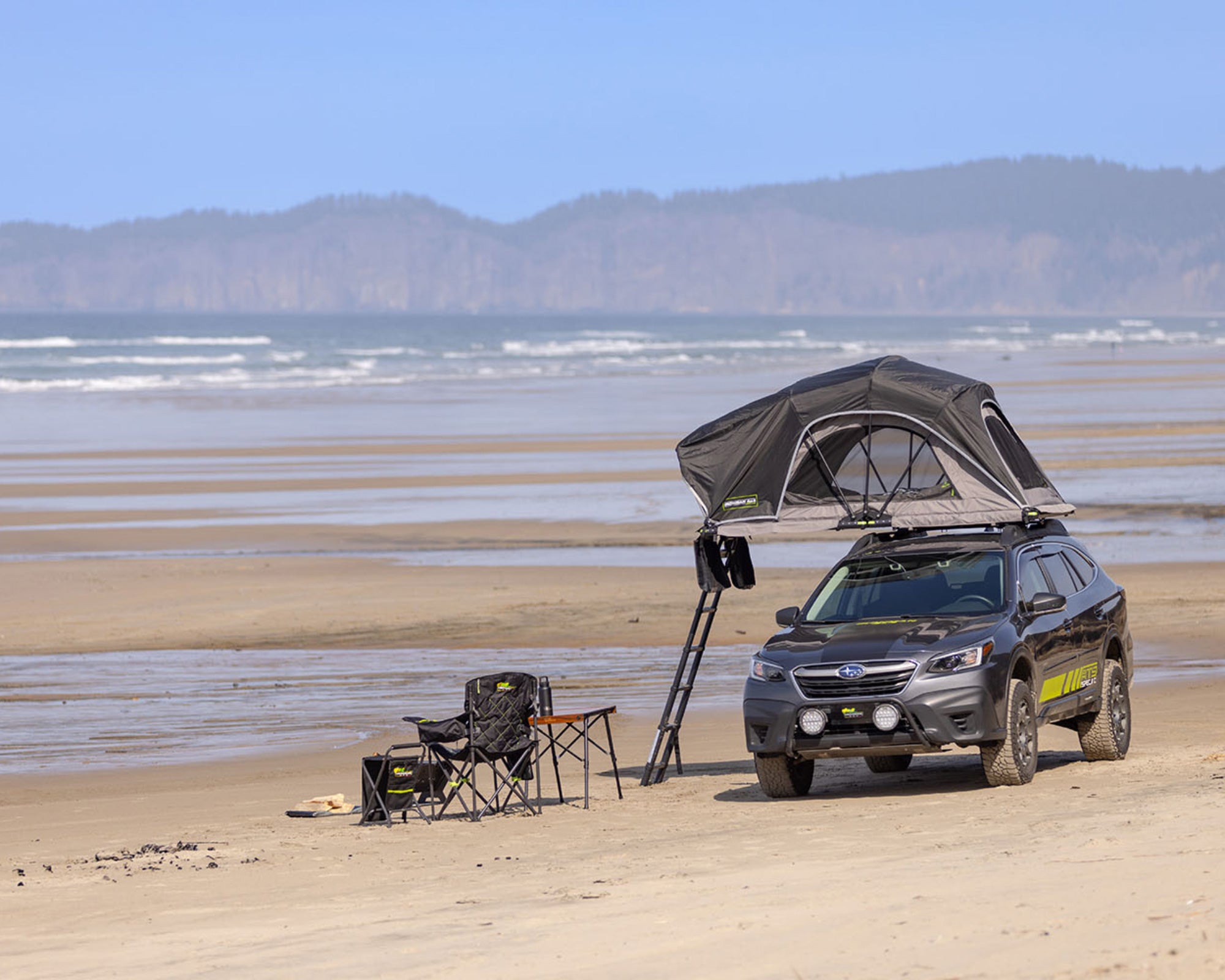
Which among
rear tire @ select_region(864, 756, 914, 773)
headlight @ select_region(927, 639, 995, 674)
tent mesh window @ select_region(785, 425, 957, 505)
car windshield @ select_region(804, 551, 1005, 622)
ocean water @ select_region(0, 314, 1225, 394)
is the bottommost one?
rear tire @ select_region(864, 756, 914, 773)

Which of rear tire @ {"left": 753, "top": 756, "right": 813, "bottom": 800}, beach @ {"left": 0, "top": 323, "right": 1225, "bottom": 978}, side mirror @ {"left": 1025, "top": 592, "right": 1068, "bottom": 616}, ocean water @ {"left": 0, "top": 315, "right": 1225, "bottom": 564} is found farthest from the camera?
ocean water @ {"left": 0, "top": 315, "right": 1225, "bottom": 564}

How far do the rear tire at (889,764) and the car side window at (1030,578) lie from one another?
5.19 feet

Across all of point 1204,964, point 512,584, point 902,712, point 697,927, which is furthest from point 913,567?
point 512,584

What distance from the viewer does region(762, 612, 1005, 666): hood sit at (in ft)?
34.9

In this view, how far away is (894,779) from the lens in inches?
470

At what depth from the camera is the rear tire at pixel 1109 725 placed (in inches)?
467

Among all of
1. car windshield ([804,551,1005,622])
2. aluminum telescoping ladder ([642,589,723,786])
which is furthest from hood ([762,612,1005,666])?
aluminum telescoping ladder ([642,589,723,786])

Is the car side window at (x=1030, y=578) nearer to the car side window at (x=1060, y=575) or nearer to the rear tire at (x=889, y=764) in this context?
the car side window at (x=1060, y=575)

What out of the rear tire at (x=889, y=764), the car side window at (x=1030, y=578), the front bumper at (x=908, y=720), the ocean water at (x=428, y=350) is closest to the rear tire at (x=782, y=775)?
the front bumper at (x=908, y=720)

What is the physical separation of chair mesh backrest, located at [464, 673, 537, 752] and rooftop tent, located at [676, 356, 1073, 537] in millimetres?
1770

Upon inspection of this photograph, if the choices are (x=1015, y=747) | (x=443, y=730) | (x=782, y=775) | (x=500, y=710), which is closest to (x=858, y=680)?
(x=782, y=775)

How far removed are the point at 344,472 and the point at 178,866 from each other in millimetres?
27210

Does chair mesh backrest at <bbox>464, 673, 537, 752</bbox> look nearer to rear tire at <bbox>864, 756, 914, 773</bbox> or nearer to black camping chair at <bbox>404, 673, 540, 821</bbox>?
black camping chair at <bbox>404, 673, 540, 821</bbox>

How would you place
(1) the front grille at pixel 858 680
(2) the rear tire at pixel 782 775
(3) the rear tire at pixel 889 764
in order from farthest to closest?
1. (3) the rear tire at pixel 889 764
2. (2) the rear tire at pixel 782 775
3. (1) the front grille at pixel 858 680
